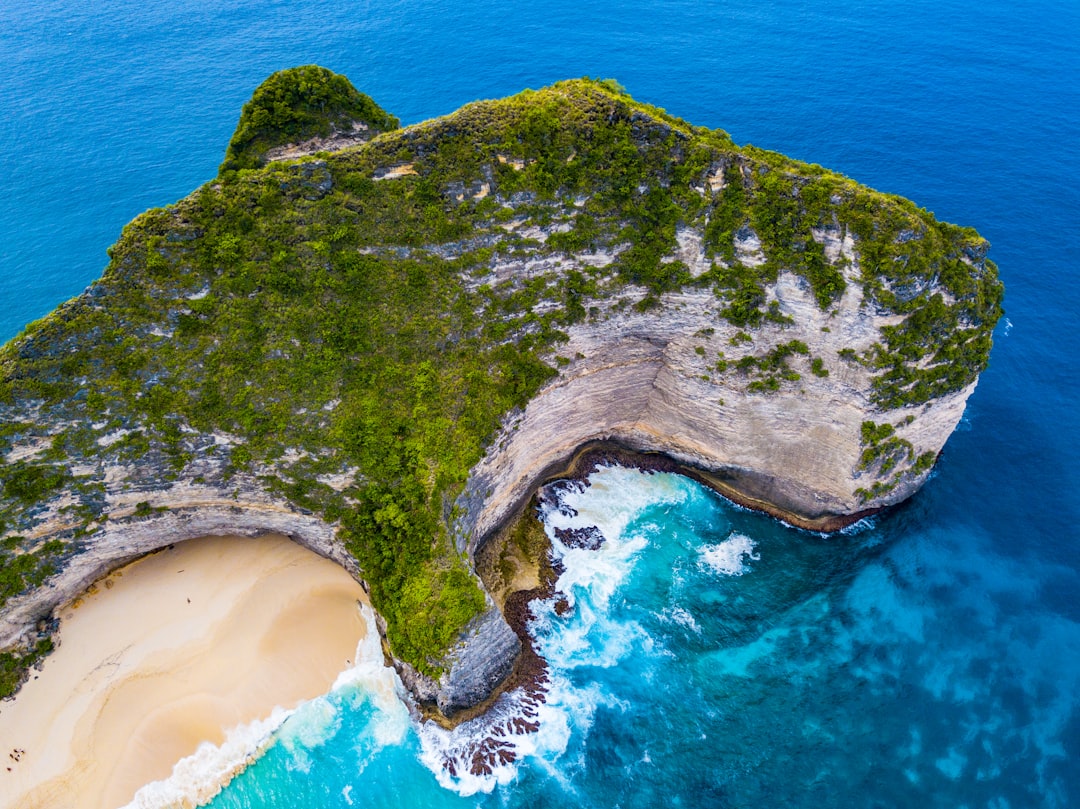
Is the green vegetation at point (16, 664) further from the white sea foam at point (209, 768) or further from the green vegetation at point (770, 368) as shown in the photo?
the green vegetation at point (770, 368)

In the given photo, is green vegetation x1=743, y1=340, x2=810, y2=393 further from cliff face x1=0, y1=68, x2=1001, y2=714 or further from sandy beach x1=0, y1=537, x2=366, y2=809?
sandy beach x1=0, y1=537, x2=366, y2=809

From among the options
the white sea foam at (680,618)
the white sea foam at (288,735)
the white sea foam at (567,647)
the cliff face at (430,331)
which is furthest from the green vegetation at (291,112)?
the white sea foam at (680,618)

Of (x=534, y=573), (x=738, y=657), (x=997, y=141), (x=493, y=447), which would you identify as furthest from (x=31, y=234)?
(x=997, y=141)

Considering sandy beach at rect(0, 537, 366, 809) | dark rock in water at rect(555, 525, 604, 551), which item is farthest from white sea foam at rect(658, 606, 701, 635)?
sandy beach at rect(0, 537, 366, 809)

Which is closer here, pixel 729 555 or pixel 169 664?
pixel 169 664

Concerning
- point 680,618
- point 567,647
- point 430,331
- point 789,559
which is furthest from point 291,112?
point 789,559

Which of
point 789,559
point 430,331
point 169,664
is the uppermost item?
point 430,331

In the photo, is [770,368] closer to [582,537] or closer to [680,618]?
[582,537]
